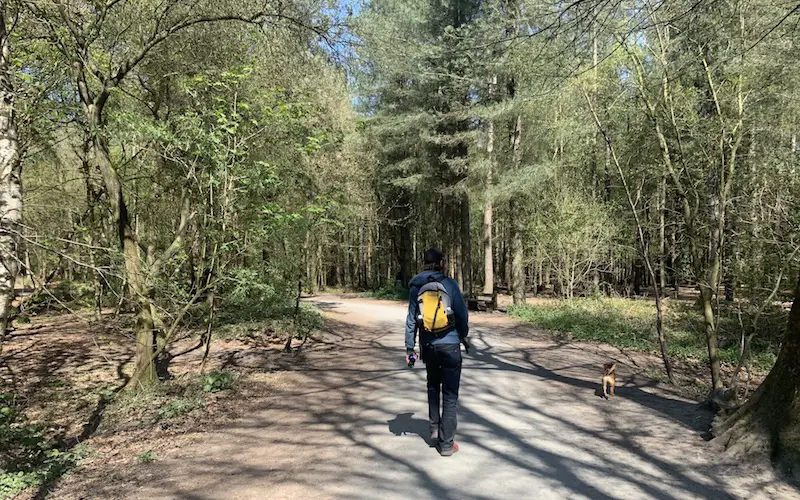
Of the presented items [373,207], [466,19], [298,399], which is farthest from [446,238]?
[298,399]

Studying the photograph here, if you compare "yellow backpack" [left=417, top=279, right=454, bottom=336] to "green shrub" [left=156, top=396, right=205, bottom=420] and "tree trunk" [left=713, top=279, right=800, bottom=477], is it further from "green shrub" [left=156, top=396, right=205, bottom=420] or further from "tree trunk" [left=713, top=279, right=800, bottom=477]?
"green shrub" [left=156, top=396, right=205, bottom=420]

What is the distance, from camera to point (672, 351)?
35.5 feet

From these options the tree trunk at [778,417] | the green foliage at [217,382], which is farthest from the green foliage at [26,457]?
the tree trunk at [778,417]

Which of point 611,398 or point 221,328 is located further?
point 221,328

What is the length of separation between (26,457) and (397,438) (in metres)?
3.92

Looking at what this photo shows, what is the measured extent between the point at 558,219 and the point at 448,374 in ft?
48.5

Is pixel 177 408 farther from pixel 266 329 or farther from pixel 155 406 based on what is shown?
pixel 266 329

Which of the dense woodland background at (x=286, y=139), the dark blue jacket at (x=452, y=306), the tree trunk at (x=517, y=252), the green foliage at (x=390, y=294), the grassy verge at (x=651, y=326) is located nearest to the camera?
the dark blue jacket at (x=452, y=306)

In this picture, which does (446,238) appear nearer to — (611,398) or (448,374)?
(611,398)

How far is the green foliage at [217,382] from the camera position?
7105mm

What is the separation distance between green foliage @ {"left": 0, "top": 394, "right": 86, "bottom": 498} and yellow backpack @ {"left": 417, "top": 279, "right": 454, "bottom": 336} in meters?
3.78

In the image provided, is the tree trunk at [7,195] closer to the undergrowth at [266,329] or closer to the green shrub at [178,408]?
the green shrub at [178,408]

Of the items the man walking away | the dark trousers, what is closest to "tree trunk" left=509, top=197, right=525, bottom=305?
the man walking away

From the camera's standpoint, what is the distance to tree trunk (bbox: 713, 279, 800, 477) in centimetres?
384
